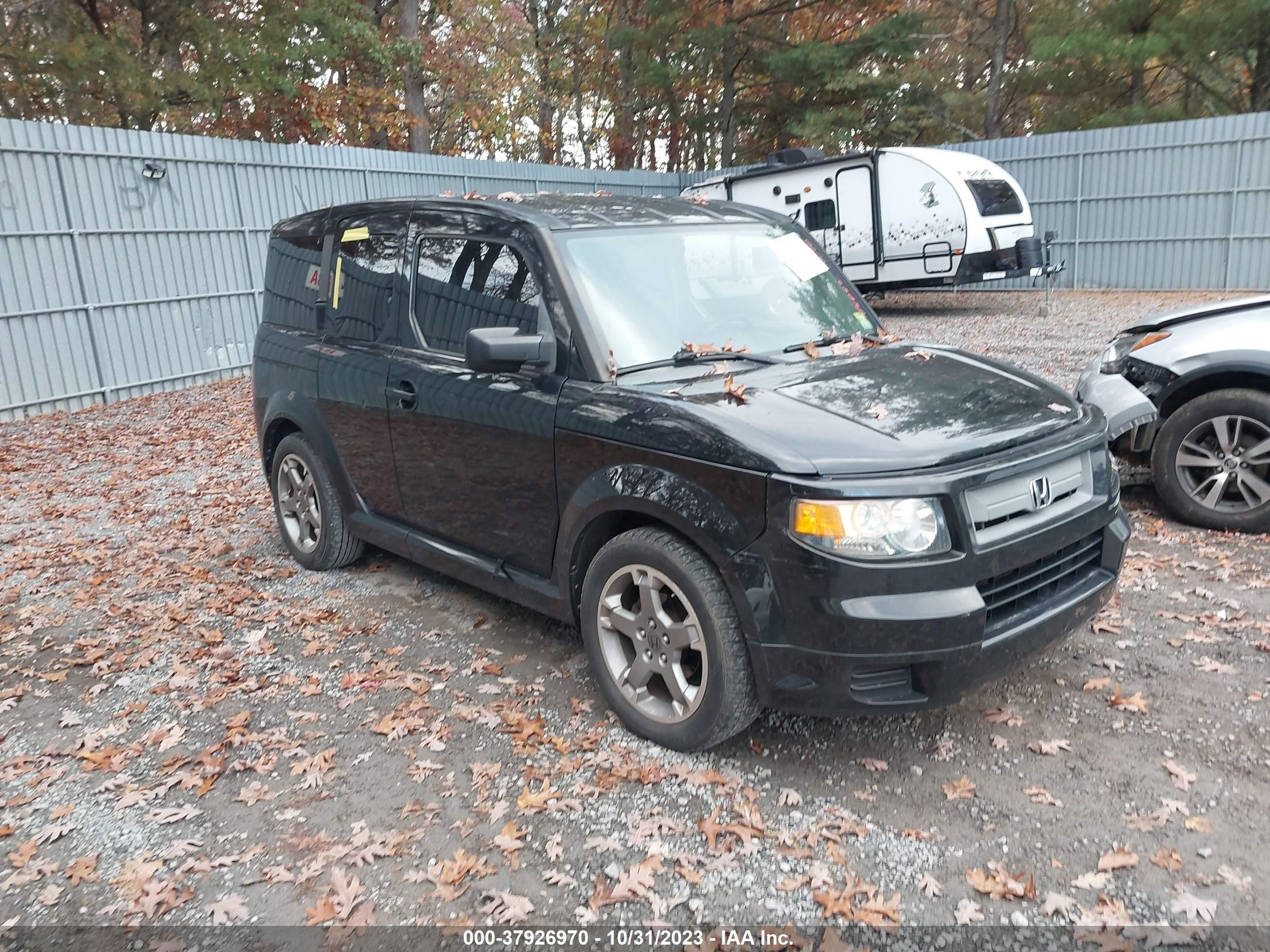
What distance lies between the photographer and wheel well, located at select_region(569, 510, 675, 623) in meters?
3.64

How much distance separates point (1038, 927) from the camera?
8.91 ft

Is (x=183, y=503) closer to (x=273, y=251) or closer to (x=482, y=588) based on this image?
(x=273, y=251)

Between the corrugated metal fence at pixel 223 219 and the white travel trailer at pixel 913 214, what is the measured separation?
2.73 meters

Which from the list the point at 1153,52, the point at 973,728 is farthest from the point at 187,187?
the point at 1153,52

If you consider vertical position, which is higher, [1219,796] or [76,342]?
[76,342]

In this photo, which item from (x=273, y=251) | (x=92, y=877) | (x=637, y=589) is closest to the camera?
(x=92, y=877)

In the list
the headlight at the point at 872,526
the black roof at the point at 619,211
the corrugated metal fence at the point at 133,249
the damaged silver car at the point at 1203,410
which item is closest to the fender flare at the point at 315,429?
the black roof at the point at 619,211

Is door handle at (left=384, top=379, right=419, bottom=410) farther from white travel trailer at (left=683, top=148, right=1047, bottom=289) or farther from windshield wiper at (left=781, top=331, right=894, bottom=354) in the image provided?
white travel trailer at (left=683, top=148, right=1047, bottom=289)

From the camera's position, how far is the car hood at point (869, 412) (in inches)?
123

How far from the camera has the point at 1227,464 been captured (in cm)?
559

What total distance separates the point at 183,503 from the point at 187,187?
723cm

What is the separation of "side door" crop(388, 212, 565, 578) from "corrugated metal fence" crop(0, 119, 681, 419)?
8513 millimetres

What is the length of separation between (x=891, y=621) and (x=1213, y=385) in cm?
378

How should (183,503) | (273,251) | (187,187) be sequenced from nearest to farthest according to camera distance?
(273,251) < (183,503) < (187,187)
